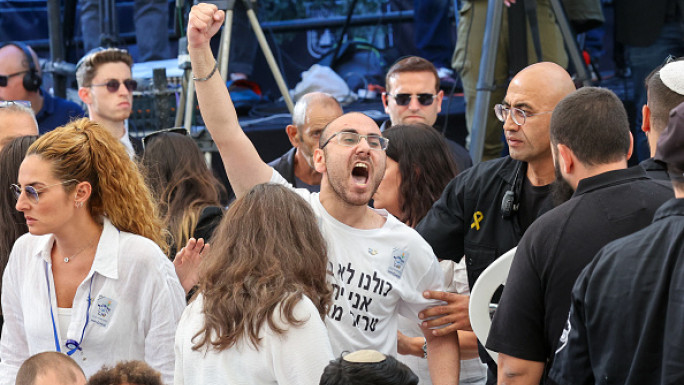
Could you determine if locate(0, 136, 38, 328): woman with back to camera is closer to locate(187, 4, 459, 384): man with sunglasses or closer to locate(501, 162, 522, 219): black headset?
locate(187, 4, 459, 384): man with sunglasses

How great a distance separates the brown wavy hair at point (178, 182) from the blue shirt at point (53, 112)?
1.95 meters

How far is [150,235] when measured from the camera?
316 cm

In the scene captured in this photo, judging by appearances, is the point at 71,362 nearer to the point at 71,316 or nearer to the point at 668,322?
the point at 71,316

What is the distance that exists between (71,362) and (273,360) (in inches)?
23.5

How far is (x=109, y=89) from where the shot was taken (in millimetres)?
5328

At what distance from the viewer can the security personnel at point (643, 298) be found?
215 cm

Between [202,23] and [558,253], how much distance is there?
1359 mm

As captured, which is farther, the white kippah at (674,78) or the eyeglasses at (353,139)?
the eyeglasses at (353,139)

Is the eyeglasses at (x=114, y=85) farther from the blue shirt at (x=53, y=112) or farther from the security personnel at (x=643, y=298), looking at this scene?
the security personnel at (x=643, y=298)

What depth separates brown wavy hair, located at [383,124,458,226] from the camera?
3.82 meters

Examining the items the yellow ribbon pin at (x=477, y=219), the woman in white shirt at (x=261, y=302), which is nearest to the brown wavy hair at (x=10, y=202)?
the woman in white shirt at (x=261, y=302)

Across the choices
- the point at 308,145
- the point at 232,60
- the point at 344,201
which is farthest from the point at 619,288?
the point at 232,60

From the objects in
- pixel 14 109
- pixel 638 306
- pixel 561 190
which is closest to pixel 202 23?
pixel 561 190

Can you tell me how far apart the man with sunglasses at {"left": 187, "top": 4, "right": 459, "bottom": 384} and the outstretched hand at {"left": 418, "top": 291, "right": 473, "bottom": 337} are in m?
0.03
